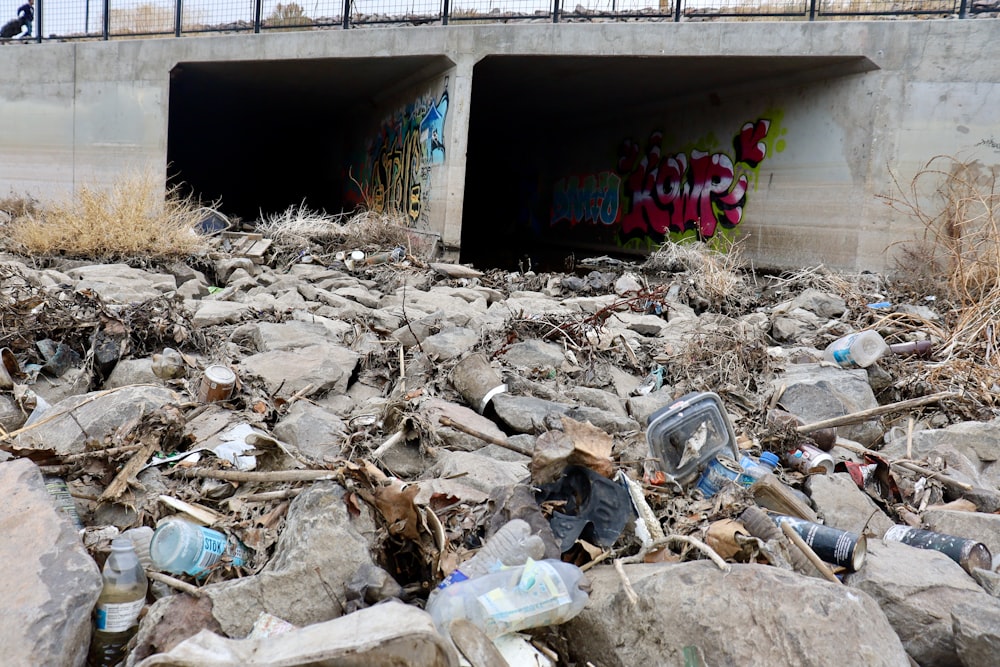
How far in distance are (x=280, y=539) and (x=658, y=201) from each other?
36.2ft

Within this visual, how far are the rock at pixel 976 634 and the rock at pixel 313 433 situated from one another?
1.83 m

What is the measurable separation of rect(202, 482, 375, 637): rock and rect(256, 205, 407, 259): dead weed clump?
276 inches

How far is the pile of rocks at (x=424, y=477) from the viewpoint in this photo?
62.0 inches

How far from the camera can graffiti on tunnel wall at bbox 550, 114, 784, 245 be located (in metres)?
10.2

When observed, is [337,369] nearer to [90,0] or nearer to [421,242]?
[421,242]

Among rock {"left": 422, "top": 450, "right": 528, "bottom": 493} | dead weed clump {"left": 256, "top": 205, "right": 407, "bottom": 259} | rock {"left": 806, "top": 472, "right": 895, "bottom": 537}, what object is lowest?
rock {"left": 806, "top": 472, "right": 895, "bottom": 537}

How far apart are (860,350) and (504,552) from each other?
10.7 feet

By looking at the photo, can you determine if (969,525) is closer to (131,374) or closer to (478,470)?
(478,470)

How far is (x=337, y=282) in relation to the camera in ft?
22.8

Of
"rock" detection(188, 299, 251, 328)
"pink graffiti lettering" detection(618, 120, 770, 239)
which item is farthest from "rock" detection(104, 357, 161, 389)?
"pink graffiti lettering" detection(618, 120, 770, 239)

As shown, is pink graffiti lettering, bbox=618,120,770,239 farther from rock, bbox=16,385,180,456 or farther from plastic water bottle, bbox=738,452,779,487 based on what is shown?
rock, bbox=16,385,180,456

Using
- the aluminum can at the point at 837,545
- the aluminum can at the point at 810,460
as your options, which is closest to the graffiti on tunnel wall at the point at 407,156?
the aluminum can at the point at 810,460

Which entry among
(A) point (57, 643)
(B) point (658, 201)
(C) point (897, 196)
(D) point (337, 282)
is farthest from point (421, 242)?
(A) point (57, 643)

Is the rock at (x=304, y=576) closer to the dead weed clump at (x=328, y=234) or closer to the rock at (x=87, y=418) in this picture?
the rock at (x=87, y=418)
